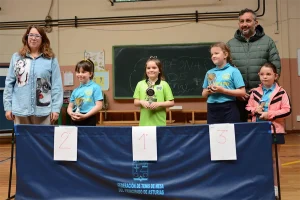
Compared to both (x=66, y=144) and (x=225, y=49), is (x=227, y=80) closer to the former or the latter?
(x=225, y=49)

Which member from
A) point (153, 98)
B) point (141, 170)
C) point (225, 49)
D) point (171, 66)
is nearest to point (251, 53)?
point (225, 49)

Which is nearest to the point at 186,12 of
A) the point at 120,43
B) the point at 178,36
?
the point at 178,36

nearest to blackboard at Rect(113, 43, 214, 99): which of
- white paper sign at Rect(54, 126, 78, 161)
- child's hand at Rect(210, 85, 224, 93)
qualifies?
child's hand at Rect(210, 85, 224, 93)

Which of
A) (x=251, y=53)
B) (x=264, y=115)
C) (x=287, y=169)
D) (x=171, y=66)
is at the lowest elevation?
(x=287, y=169)

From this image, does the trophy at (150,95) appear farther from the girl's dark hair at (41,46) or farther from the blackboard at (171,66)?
the blackboard at (171,66)

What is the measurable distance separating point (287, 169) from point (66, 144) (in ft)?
8.78

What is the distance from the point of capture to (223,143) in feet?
6.75

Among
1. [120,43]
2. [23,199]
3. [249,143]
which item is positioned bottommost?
[23,199]

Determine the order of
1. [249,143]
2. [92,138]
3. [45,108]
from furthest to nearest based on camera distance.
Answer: [45,108]
[92,138]
[249,143]

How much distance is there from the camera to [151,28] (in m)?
6.72

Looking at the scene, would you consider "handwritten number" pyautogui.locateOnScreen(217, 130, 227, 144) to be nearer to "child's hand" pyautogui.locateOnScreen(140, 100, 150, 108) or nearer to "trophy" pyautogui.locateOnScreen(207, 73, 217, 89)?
"trophy" pyautogui.locateOnScreen(207, 73, 217, 89)

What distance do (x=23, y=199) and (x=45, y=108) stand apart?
78cm

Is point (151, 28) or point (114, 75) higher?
point (151, 28)

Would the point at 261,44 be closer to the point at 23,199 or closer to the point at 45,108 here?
the point at 45,108
